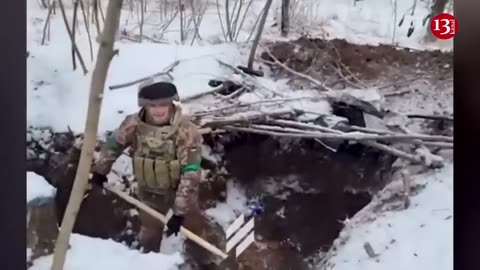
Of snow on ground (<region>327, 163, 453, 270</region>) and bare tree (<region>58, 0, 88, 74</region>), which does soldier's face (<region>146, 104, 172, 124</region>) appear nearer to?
bare tree (<region>58, 0, 88, 74</region>)

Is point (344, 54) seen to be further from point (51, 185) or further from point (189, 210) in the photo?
point (51, 185)

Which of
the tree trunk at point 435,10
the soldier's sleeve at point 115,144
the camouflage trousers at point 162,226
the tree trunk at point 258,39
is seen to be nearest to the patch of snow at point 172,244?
the camouflage trousers at point 162,226

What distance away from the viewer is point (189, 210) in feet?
Answer: 2.66

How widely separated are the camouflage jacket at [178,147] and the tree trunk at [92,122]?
0.02 m

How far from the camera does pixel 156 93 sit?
0.82m

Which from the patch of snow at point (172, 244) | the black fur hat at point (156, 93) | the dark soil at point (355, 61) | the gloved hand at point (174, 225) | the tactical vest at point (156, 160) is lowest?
the patch of snow at point (172, 244)

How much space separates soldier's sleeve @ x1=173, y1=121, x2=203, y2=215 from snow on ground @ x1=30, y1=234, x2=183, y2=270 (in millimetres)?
62

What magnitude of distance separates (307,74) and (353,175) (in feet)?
0.45

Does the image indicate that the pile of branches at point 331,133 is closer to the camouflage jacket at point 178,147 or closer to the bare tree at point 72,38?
the camouflage jacket at point 178,147

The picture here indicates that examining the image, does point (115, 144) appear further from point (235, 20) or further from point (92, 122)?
point (235, 20)

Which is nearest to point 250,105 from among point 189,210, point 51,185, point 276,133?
point 276,133

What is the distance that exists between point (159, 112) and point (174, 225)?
139mm

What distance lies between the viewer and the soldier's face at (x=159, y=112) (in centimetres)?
82

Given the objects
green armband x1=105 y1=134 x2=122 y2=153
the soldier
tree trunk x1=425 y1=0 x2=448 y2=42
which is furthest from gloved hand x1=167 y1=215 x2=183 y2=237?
tree trunk x1=425 y1=0 x2=448 y2=42
